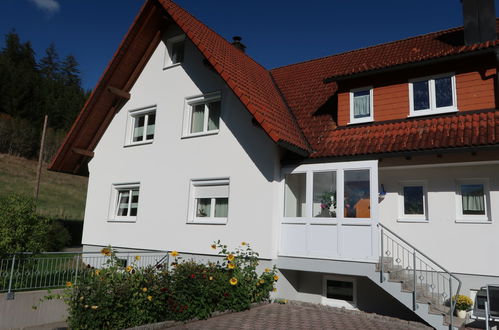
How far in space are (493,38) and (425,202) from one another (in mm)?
4917

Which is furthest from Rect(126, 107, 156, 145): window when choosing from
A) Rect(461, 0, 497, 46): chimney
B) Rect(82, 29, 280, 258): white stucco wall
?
Rect(461, 0, 497, 46): chimney

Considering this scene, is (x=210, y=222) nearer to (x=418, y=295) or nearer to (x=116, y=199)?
(x=116, y=199)

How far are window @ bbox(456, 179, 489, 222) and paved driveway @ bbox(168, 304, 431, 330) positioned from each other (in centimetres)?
289

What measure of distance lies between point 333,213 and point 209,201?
3.92 m

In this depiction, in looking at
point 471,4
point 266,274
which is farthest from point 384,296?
point 471,4

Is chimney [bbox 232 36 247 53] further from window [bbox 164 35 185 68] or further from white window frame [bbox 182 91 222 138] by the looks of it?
white window frame [bbox 182 91 222 138]

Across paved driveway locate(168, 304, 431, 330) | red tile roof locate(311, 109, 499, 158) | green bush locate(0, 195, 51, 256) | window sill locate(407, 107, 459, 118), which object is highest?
window sill locate(407, 107, 459, 118)

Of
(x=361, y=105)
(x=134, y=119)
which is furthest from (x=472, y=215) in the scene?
(x=134, y=119)

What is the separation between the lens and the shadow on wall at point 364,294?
32.5ft

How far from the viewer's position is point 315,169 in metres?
10.6

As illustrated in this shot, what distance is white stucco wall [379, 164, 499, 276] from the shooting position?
9.14 metres

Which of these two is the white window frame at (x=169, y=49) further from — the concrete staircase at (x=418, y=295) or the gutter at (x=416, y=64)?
the concrete staircase at (x=418, y=295)

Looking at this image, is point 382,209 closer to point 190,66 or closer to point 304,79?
point 304,79

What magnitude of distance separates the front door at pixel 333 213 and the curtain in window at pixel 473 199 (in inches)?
84.7
